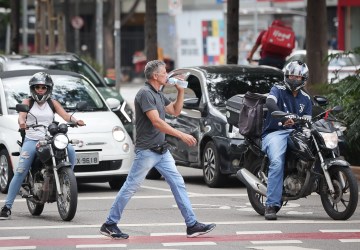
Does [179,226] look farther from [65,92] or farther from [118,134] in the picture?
[65,92]

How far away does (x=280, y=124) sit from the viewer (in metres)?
13.7

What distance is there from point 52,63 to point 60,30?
1641 centimetres

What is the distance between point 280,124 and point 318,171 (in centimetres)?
66

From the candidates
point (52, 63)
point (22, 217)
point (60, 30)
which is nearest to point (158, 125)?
point (22, 217)

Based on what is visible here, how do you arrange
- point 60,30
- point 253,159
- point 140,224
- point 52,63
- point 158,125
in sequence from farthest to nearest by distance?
point 60,30 → point 52,63 → point 253,159 → point 140,224 → point 158,125

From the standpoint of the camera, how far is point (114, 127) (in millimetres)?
17188

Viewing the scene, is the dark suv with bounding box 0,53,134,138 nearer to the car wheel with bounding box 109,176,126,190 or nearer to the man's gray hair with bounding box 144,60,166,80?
the car wheel with bounding box 109,176,126,190

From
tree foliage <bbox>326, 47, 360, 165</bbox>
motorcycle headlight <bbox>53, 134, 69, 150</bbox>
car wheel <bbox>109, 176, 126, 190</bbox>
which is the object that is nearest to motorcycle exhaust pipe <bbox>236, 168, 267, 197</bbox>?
motorcycle headlight <bbox>53, 134, 69, 150</bbox>

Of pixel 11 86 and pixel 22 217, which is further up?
pixel 11 86

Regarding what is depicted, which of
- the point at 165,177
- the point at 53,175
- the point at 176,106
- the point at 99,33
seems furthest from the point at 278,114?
the point at 99,33

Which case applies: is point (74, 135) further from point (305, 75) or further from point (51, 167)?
point (305, 75)

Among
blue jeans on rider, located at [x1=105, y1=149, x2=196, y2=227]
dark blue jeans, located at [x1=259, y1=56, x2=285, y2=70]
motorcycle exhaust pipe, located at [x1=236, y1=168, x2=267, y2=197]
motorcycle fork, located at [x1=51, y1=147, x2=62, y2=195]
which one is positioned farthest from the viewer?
dark blue jeans, located at [x1=259, y1=56, x2=285, y2=70]

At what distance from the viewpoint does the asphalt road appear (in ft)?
38.7

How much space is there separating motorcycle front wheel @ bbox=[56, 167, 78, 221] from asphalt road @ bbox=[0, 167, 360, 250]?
0.38 feet
